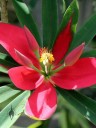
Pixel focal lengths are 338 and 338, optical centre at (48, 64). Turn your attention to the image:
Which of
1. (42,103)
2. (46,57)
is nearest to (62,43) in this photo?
(46,57)

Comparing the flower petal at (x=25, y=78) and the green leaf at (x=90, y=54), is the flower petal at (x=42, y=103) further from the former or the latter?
the green leaf at (x=90, y=54)

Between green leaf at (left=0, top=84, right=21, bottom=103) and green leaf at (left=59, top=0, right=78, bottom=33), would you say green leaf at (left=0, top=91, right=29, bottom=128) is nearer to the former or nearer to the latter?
green leaf at (left=0, top=84, right=21, bottom=103)

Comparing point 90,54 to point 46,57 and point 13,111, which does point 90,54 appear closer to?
point 46,57

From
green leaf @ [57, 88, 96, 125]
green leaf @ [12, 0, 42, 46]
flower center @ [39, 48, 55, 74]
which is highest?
green leaf @ [12, 0, 42, 46]

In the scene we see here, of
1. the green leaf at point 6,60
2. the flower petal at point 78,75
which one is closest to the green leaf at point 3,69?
the green leaf at point 6,60

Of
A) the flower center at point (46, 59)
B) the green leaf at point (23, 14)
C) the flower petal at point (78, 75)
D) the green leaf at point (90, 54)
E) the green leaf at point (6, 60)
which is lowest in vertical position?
the flower petal at point (78, 75)

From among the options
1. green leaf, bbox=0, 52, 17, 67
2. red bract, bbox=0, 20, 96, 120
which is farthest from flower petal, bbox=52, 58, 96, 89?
green leaf, bbox=0, 52, 17, 67

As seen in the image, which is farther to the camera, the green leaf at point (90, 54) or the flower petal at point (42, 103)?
the green leaf at point (90, 54)
